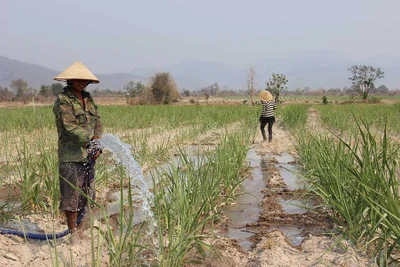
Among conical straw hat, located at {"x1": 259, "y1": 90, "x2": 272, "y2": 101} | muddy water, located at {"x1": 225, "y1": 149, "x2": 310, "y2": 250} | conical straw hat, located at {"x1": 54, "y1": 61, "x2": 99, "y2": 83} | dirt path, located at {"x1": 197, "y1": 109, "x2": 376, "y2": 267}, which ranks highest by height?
conical straw hat, located at {"x1": 54, "y1": 61, "x2": 99, "y2": 83}

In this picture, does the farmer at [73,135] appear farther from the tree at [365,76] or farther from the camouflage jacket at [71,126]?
the tree at [365,76]

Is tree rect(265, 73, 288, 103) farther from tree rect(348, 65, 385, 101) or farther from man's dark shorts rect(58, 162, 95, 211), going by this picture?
man's dark shorts rect(58, 162, 95, 211)

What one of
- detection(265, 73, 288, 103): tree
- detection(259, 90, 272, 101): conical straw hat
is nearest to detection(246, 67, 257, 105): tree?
detection(265, 73, 288, 103): tree

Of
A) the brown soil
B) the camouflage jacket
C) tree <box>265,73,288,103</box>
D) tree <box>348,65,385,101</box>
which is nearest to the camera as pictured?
the brown soil

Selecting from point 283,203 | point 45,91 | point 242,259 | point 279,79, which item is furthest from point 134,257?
point 45,91

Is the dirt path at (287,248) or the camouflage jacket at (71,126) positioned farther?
the camouflage jacket at (71,126)

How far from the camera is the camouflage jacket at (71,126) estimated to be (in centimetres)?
295

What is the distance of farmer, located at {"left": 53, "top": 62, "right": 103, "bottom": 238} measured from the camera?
2961mm

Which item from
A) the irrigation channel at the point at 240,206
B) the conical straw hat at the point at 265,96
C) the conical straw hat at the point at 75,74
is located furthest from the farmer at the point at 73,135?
the conical straw hat at the point at 265,96

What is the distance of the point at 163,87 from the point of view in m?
37.0

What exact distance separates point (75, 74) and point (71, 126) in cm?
38

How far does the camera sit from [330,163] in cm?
339

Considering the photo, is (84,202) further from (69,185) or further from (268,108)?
(268,108)

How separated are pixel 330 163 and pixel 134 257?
185 cm
